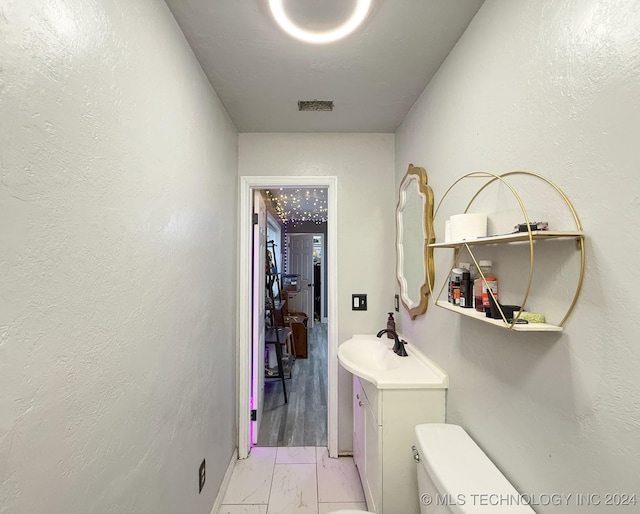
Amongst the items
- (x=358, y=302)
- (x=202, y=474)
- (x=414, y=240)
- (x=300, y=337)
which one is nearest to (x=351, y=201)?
(x=414, y=240)

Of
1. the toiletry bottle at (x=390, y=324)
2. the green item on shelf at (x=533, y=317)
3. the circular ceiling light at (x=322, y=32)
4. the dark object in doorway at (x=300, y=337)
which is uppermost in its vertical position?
the circular ceiling light at (x=322, y=32)

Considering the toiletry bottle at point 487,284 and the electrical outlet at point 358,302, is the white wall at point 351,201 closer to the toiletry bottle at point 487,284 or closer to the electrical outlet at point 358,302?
the electrical outlet at point 358,302

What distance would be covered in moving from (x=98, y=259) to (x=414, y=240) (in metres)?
1.53

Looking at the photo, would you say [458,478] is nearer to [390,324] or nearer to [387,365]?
[387,365]

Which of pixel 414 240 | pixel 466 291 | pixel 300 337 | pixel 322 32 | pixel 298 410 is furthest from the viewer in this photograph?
pixel 300 337

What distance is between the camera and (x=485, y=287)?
2.91 feet

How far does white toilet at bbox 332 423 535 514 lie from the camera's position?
79cm

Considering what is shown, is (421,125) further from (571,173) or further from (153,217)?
(153,217)

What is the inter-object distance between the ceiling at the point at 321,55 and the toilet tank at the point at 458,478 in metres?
1.64

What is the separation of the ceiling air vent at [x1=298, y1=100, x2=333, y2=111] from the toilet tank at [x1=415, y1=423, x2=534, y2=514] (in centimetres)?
178

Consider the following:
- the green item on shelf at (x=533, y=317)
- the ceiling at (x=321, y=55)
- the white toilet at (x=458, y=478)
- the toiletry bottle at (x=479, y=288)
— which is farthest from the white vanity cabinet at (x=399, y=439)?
the ceiling at (x=321, y=55)

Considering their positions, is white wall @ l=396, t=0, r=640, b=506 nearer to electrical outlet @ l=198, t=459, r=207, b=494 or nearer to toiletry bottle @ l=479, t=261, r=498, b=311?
toiletry bottle @ l=479, t=261, r=498, b=311

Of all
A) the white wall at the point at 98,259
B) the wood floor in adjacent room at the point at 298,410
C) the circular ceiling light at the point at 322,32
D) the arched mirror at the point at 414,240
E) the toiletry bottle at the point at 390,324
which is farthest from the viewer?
the wood floor in adjacent room at the point at 298,410

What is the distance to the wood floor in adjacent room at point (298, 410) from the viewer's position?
2.32 m
